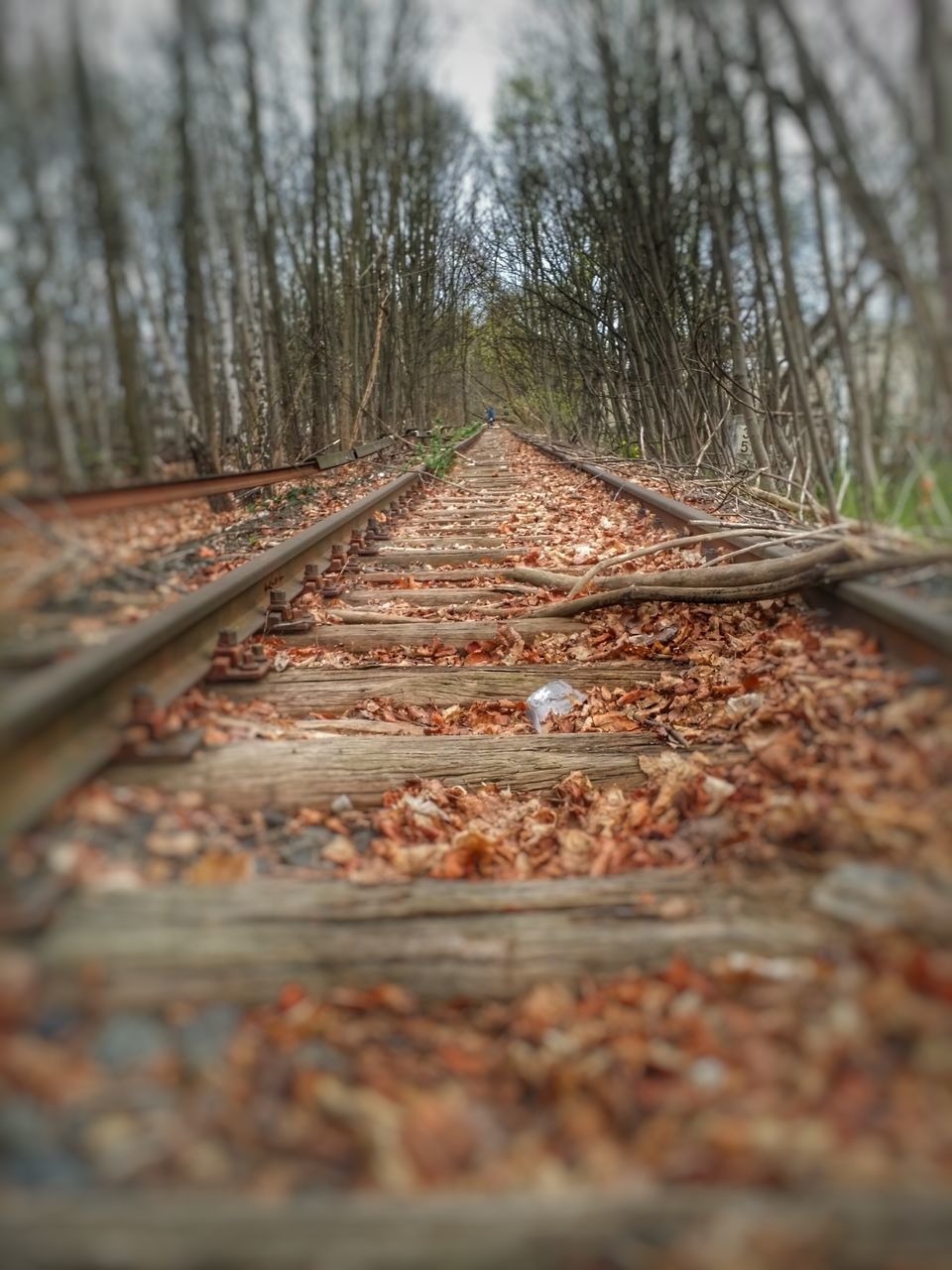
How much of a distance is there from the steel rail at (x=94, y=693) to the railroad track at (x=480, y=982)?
1 cm

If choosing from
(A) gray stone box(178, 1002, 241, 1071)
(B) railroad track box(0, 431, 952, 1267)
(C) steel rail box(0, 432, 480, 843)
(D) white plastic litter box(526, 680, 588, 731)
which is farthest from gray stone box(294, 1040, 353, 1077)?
(D) white plastic litter box(526, 680, 588, 731)

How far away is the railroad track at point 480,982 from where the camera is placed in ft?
3.21

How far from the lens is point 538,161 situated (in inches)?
488

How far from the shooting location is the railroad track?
0.98 metres

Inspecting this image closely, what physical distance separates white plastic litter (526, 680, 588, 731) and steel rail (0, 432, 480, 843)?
3.73 ft

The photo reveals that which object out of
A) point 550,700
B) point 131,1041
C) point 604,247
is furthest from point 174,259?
point 604,247

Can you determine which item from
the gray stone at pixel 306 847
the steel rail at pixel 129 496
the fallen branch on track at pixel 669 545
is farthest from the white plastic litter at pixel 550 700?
the steel rail at pixel 129 496

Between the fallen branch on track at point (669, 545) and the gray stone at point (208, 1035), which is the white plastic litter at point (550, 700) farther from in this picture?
the gray stone at point (208, 1035)

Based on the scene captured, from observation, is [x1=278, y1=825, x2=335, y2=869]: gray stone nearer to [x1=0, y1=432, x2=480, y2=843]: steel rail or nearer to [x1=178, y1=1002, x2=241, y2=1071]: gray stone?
[x1=0, y1=432, x2=480, y2=843]: steel rail

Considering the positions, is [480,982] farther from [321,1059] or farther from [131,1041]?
[131,1041]

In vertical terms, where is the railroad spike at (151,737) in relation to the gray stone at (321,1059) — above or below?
above

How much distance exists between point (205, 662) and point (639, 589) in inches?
70.4

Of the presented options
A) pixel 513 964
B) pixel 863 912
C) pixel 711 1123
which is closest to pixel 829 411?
pixel 863 912

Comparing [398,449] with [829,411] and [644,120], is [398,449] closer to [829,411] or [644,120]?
[644,120]
